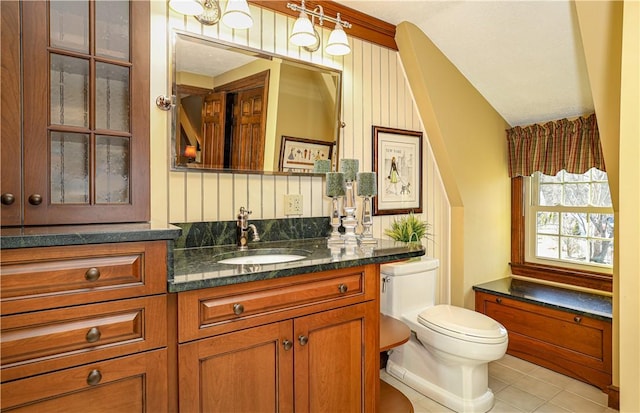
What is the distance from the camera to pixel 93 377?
1032 mm

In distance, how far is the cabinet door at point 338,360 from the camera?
1.41 meters

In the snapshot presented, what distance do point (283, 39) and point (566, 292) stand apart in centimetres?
280

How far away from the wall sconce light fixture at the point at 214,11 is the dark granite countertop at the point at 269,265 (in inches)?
42.7

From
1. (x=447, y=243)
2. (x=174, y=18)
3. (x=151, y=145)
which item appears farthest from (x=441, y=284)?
(x=174, y=18)

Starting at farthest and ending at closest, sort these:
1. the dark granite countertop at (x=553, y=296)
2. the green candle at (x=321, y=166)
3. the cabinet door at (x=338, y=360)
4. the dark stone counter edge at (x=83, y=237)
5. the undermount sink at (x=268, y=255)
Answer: the dark granite countertop at (x=553, y=296) → the green candle at (x=321, y=166) → the undermount sink at (x=268, y=255) → the cabinet door at (x=338, y=360) → the dark stone counter edge at (x=83, y=237)

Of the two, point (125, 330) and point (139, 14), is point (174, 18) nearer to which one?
point (139, 14)

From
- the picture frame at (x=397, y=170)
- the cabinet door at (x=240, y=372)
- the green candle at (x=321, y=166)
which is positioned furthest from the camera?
the picture frame at (x=397, y=170)

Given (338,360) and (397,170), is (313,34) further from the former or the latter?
(338,360)

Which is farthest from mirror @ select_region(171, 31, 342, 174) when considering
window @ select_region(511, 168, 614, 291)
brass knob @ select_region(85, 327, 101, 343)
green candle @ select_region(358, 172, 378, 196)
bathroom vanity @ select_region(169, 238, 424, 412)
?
window @ select_region(511, 168, 614, 291)

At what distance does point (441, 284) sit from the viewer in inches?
115

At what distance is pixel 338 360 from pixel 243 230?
30.5 inches

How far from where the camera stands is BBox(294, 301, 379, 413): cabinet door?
4.64 feet

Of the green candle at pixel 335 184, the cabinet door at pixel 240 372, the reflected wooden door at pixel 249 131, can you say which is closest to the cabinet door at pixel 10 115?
the cabinet door at pixel 240 372

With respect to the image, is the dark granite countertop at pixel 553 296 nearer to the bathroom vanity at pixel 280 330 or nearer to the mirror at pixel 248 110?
the bathroom vanity at pixel 280 330
